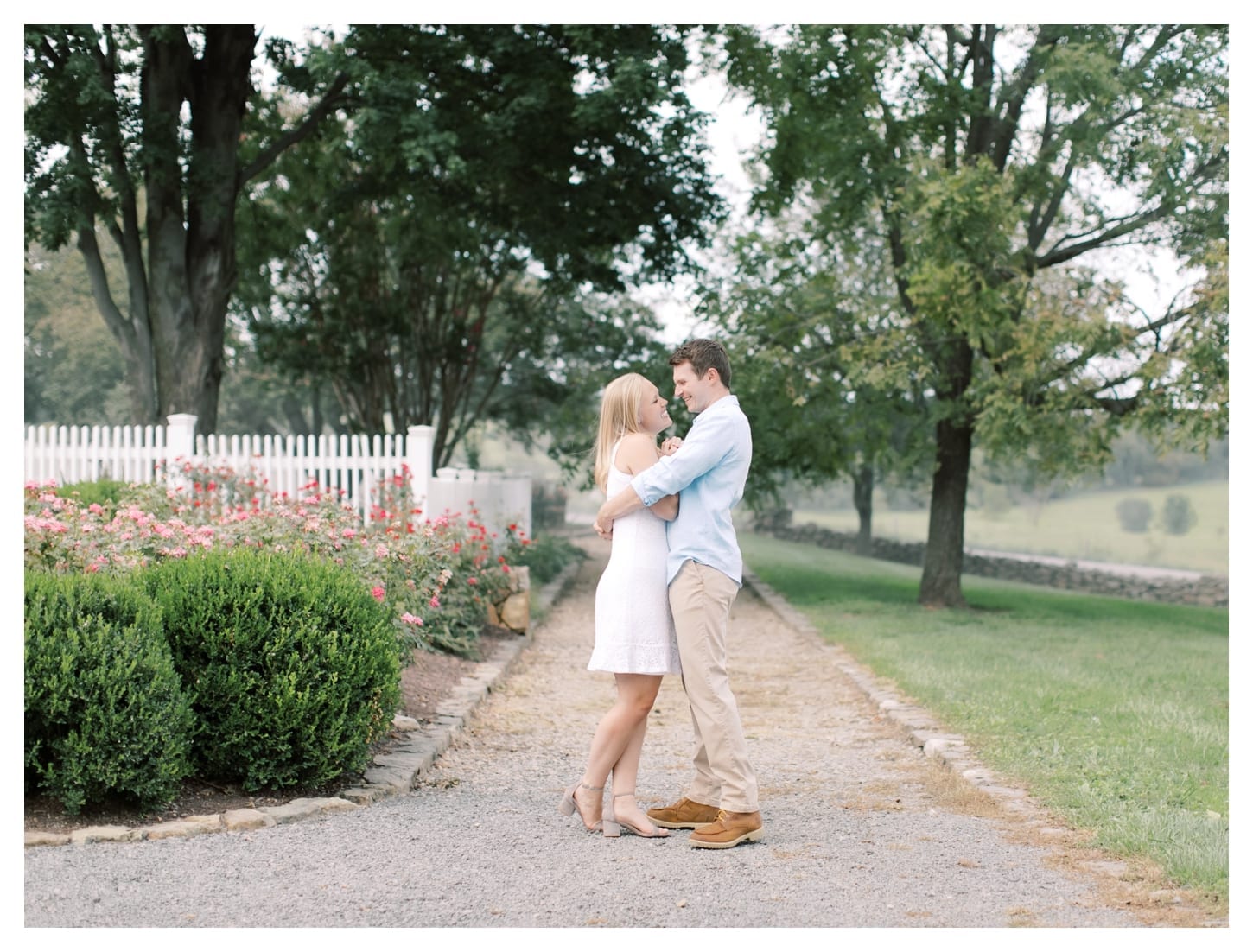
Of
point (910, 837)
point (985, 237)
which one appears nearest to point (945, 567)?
point (985, 237)

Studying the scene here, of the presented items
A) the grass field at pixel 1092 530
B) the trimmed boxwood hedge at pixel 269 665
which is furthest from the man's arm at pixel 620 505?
the grass field at pixel 1092 530

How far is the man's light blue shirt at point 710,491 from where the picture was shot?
476 cm

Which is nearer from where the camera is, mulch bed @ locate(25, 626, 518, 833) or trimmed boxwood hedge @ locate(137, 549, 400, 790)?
mulch bed @ locate(25, 626, 518, 833)

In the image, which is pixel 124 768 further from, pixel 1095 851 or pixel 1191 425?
pixel 1191 425

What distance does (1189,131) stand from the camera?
12.6 metres

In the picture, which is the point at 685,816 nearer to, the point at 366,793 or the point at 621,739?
the point at 621,739

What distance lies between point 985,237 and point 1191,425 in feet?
9.29

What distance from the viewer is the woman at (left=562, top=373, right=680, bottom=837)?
4867 mm

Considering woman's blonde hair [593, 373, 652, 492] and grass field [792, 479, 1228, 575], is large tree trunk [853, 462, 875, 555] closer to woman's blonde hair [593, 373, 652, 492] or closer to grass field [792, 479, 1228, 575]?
grass field [792, 479, 1228, 575]

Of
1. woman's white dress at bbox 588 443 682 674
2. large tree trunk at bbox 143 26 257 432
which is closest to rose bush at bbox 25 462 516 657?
woman's white dress at bbox 588 443 682 674

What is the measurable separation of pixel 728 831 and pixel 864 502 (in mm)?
27708

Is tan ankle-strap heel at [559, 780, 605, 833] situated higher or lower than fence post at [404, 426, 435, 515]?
lower

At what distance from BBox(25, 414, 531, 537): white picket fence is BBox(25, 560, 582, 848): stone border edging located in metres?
4.28

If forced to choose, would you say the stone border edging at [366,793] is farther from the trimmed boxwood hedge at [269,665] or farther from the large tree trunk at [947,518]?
the large tree trunk at [947,518]
